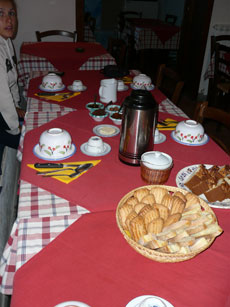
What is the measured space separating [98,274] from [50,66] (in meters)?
2.09

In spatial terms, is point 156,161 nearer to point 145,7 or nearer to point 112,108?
point 112,108

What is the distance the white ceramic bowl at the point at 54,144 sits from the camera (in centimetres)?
104

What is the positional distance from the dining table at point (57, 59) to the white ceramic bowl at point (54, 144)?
132 centimetres

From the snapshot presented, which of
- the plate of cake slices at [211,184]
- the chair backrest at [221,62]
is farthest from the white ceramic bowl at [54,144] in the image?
the chair backrest at [221,62]

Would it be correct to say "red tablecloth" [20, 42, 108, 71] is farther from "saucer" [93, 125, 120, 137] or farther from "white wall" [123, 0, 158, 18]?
"white wall" [123, 0, 158, 18]

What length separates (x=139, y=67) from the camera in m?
5.27

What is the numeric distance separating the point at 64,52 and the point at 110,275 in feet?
7.57

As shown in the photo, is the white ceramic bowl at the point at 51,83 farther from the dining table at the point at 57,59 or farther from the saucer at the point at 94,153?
the saucer at the point at 94,153

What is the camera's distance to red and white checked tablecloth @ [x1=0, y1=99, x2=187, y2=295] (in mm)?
725

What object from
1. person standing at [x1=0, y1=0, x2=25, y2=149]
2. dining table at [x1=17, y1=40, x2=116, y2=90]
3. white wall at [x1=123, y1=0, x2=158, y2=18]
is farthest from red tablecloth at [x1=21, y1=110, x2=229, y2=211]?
white wall at [x1=123, y1=0, x2=158, y2=18]

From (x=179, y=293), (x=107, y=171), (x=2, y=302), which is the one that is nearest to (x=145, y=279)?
(x=179, y=293)

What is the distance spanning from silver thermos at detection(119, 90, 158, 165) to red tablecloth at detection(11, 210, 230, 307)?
37 cm

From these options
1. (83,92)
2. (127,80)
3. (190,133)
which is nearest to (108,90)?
(83,92)

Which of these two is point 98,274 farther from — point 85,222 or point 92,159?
point 92,159
